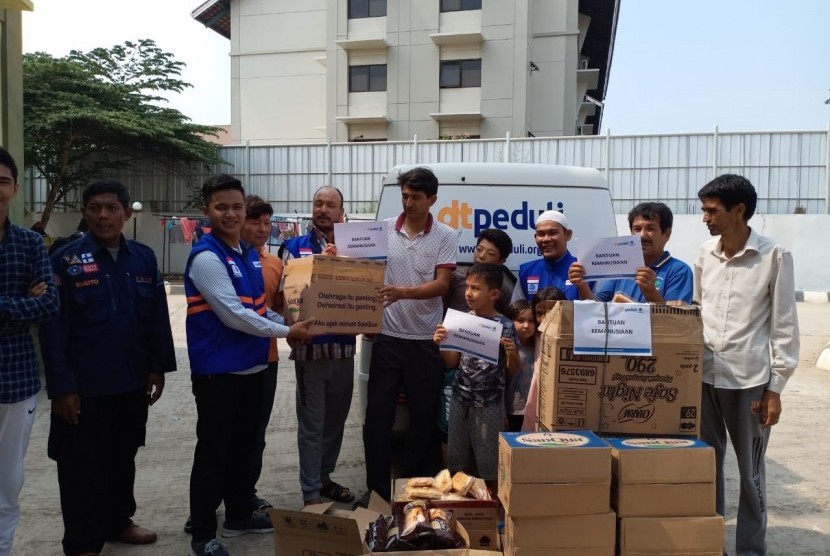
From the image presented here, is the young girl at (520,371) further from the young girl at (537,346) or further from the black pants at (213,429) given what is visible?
the black pants at (213,429)

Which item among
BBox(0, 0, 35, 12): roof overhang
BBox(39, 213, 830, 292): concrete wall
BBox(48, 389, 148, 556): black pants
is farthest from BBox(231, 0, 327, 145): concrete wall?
BBox(48, 389, 148, 556): black pants

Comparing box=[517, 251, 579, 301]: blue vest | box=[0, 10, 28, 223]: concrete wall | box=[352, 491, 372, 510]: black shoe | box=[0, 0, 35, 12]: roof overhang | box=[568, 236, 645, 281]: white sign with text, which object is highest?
box=[0, 0, 35, 12]: roof overhang

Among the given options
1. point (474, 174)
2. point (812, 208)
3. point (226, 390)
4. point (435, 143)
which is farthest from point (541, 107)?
point (226, 390)

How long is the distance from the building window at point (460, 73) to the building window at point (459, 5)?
2031mm

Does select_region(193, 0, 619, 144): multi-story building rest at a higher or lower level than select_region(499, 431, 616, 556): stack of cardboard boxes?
higher

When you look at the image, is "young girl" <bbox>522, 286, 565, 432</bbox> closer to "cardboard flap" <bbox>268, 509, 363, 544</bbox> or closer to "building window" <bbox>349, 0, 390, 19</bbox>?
"cardboard flap" <bbox>268, 509, 363, 544</bbox>

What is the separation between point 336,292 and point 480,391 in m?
1.00

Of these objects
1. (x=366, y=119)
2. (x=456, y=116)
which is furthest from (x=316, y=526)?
(x=366, y=119)

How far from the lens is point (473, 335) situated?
335 cm

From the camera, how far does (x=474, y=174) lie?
15.0 ft

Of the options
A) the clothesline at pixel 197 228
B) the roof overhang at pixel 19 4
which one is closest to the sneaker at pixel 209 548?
the roof overhang at pixel 19 4

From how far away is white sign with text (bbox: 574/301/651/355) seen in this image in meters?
2.79

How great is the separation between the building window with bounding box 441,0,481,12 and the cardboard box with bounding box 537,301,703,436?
26.2 meters

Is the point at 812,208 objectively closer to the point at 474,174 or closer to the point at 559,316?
the point at 474,174
